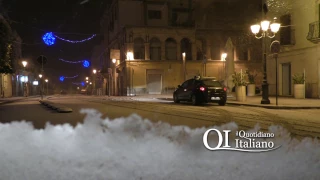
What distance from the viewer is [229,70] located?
2544cm

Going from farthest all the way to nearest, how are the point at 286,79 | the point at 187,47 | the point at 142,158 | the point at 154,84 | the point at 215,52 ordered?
the point at 215,52 < the point at 187,47 < the point at 154,84 < the point at 286,79 < the point at 142,158

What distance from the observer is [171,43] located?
152ft

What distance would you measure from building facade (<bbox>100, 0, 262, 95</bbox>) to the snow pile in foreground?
3617 cm

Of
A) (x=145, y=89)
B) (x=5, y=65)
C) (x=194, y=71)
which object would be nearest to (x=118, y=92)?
(x=145, y=89)

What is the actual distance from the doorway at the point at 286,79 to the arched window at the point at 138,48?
21355 mm

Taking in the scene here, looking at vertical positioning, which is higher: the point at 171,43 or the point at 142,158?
the point at 171,43

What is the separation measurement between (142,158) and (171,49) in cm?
4131

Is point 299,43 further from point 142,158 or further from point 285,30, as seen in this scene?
point 142,158

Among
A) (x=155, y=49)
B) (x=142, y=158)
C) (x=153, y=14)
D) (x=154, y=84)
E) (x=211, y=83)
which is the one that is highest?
(x=153, y=14)

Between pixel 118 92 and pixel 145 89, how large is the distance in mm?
7692

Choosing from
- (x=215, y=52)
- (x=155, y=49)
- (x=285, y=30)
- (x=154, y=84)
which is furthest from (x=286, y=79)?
(x=155, y=49)

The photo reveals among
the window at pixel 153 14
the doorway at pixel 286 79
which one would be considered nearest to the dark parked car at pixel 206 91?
the doorway at pixel 286 79

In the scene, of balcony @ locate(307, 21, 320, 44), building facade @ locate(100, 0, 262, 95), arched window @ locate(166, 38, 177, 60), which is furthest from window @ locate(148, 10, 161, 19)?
balcony @ locate(307, 21, 320, 44)

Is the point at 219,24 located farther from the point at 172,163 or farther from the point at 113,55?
the point at 172,163
